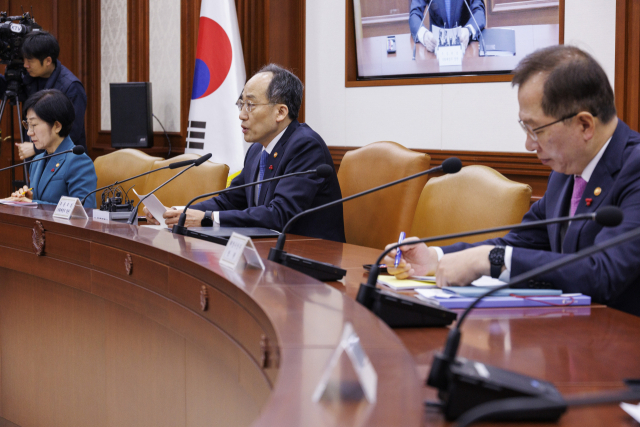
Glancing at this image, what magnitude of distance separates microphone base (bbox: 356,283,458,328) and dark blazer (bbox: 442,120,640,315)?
0.37 m

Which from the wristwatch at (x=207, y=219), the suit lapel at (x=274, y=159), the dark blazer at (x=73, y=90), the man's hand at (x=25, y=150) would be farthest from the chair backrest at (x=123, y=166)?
the wristwatch at (x=207, y=219)

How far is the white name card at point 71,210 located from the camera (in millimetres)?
2447

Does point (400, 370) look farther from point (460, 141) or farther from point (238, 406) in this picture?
point (460, 141)

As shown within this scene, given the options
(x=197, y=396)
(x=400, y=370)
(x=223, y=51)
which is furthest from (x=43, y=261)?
(x=223, y=51)

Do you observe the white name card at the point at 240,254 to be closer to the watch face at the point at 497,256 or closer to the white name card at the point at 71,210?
the watch face at the point at 497,256

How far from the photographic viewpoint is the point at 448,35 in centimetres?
358

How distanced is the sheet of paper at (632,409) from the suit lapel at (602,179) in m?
0.88

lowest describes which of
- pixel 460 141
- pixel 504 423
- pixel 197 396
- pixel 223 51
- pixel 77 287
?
pixel 197 396

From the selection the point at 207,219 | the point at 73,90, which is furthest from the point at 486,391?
the point at 73,90

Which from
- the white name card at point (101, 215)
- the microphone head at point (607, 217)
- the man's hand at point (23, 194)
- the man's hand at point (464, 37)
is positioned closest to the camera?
the microphone head at point (607, 217)

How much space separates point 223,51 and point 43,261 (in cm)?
219

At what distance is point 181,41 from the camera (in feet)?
16.1

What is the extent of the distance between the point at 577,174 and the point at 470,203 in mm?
694

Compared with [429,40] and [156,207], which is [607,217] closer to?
[156,207]
